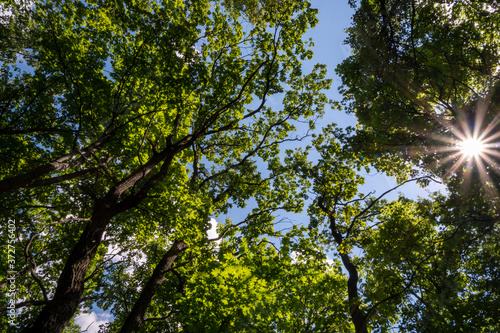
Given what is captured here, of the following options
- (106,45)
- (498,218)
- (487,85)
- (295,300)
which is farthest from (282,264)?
(487,85)

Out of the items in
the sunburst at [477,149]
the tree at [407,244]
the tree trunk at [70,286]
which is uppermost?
the sunburst at [477,149]

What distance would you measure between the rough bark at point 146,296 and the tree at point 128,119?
0.03m

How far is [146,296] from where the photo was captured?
25.5 ft

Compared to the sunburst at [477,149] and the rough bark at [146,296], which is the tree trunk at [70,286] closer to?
the rough bark at [146,296]

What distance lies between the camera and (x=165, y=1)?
25.1 ft

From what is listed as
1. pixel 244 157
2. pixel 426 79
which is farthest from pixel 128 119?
pixel 426 79

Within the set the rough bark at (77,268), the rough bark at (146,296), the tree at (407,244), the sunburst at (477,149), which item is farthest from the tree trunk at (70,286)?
the sunburst at (477,149)

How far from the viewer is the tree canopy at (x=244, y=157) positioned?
6.54 m

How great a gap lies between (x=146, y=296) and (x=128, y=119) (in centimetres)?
652

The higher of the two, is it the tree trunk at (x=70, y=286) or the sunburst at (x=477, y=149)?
the sunburst at (x=477, y=149)

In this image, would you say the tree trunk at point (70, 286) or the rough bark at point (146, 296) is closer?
the tree trunk at point (70, 286)

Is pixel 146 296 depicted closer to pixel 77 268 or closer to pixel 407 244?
pixel 77 268

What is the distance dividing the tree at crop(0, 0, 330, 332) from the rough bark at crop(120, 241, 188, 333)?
3cm

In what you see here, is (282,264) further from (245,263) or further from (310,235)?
(310,235)
